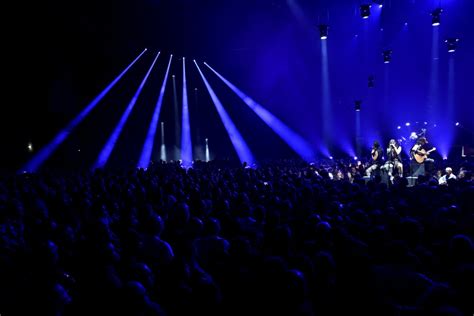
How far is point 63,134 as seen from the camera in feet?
57.9

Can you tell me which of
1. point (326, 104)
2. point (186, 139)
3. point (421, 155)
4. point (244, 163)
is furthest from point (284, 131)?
point (421, 155)

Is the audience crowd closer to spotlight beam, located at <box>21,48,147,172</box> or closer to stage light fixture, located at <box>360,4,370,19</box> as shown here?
stage light fixture, located at <box>360,4,370,19</box>

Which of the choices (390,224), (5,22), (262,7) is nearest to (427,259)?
(390,224)

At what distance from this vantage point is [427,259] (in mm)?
3562

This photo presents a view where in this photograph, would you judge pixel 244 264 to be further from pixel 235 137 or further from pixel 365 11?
pixel 235 137

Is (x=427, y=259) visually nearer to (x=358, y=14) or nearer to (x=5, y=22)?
(x=5, y=22)

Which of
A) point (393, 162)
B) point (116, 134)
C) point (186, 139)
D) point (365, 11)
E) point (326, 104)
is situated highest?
point (365, 11)

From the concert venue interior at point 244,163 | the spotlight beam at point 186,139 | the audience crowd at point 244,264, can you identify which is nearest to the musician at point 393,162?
the concert venue interior at point 244,163

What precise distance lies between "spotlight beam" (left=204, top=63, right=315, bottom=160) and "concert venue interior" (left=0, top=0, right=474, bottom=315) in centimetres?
10

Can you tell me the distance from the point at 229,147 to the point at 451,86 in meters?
14.1

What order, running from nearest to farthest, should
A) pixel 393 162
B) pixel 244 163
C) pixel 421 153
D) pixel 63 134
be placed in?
pixel 421 153
pixel 393 162
pixel 244 163
pixel 63 134

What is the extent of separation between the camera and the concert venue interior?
9.30ft

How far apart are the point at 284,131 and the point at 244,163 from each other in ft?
39.3

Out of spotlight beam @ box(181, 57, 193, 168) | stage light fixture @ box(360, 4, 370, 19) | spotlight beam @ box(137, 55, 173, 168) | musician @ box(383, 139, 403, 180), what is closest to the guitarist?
musician @ box(383, 139, 403, 180)
